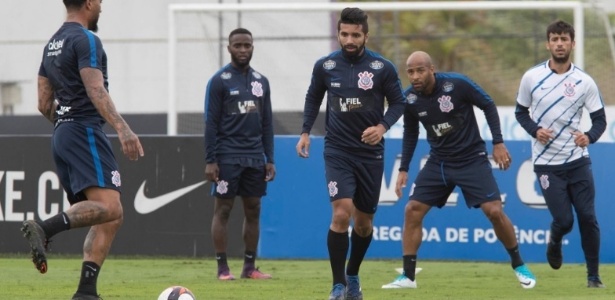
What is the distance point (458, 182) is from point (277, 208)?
409 cm

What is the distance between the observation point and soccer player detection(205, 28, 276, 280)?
12.9 meters

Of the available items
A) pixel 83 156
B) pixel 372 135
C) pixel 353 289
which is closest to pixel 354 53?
pixel 372 135

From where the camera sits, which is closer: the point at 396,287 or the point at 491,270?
the point at 396,287

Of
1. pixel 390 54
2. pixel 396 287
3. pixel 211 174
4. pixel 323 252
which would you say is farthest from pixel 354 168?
pixel 390 54

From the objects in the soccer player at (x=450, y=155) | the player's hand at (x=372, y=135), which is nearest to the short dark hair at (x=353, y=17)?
the player's hand at (x=372, y=135)

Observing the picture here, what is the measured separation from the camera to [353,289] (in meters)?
10.3

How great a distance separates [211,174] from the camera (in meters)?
12.8

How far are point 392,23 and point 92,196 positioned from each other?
59.4ft

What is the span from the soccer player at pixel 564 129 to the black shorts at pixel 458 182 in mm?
482

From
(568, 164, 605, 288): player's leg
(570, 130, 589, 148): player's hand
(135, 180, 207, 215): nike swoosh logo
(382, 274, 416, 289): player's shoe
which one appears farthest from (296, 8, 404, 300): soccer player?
(135, 180, 207, 215): nike swoosh logo

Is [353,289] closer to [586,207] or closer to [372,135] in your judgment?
[372,135]

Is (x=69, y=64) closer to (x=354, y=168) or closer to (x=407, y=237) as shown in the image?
(x=354, y=168)

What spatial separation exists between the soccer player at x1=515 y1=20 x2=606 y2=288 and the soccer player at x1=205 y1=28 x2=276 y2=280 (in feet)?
8.58

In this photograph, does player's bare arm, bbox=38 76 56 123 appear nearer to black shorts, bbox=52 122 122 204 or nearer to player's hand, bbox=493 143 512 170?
black shorts, bbox=52 122 122 204
